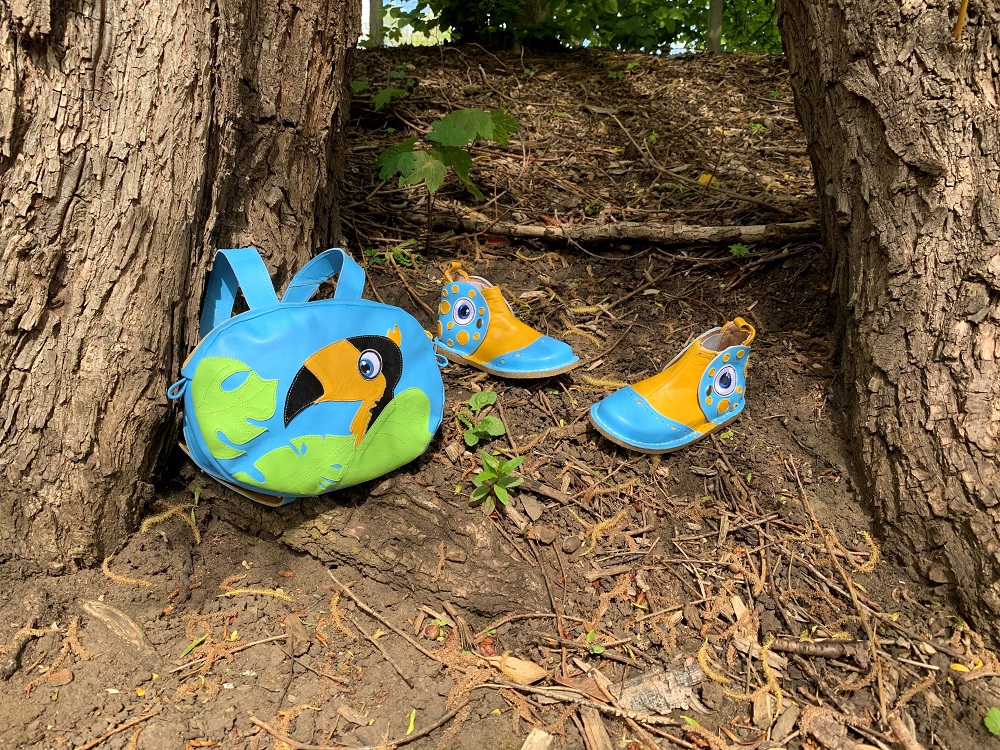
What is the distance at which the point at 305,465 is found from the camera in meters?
1.73

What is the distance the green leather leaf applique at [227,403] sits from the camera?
5.25ft

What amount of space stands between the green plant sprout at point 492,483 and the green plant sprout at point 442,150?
44.3 inches

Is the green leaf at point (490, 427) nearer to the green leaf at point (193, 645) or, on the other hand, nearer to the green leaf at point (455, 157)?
the green leaf at point (193, 645)

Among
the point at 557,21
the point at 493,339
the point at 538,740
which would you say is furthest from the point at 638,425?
the point at 557,21

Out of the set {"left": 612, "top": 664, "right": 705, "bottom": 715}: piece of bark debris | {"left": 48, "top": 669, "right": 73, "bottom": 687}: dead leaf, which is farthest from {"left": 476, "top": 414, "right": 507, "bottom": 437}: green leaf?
{"left": 48, "top": 669, "right": 73, "bottom": 687}: dead leaf

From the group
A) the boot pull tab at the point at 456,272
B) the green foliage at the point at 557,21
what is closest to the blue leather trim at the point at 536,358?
the boot pull tab at the point at 456,272

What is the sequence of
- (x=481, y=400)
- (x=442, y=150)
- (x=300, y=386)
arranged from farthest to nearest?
(x=442, y=150), (x=481, y=400), (x=300, y=386)

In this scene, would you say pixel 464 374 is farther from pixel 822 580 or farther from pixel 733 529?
pixel 822 580

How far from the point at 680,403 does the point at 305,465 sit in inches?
46.7

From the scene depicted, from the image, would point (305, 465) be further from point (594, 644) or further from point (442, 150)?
point (442, 150)

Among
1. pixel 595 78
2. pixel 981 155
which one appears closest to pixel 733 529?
pixel 981 155

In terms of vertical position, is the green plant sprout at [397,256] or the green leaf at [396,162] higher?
the green leaf at [396,162]

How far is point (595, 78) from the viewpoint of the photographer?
4.12 meters

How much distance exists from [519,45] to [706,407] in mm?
3190
